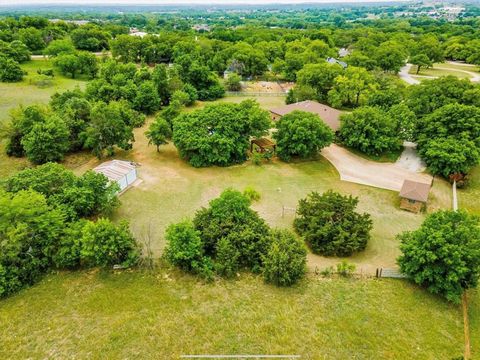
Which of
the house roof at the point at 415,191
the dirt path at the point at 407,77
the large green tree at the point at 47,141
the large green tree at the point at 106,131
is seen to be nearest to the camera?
the house roof at the point at 415,191

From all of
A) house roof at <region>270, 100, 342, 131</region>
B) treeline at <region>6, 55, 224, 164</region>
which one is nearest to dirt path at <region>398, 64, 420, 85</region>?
house roof at <region>270, 100, 342, 131</region>

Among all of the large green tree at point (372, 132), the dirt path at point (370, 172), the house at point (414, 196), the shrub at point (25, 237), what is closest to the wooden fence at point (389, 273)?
the house at point (414, 196)

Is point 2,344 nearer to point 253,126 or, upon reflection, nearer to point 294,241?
point 294,241

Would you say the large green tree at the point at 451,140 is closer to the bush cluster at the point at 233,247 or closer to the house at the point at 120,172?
the bush cluster at the point at 233,247

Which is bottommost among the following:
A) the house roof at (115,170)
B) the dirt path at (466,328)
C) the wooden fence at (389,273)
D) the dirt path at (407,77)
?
the dirt path at (466,328)

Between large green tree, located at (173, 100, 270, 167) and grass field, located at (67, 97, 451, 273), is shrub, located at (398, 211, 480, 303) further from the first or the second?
large green tree, located at (173, 100, 270, 167)
